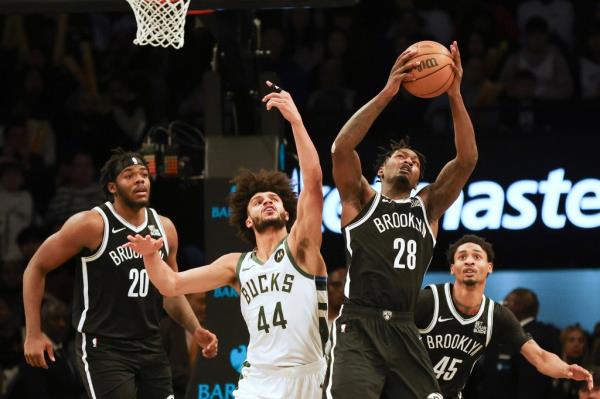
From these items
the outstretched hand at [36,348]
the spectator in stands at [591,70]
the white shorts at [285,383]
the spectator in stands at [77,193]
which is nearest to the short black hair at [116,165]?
the outstretched hand at [36,348]

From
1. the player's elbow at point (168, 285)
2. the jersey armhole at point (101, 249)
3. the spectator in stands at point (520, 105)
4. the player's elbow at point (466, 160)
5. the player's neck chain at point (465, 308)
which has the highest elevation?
the spectator in stands at point (520, 105)

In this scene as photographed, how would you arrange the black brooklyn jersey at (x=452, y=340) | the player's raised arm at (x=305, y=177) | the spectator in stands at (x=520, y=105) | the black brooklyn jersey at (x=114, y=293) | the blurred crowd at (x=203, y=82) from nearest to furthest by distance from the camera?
the player's raised arm at (x=305, y=177) < the black brooklyn jersey at (x=114, y=293) < the black brooklyn jersey at (x=452, y=340) < the spectator in stands at (x=520, y=105) < the blurred crowd at (x=203, y=82)

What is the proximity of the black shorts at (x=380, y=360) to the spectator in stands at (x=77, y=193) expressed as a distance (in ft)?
20.9

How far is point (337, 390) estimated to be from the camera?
285 inches

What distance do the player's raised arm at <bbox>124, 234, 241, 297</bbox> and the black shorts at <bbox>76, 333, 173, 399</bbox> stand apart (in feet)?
2.08

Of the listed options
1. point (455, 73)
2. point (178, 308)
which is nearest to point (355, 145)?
point (455, 73)

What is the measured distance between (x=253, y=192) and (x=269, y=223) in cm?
47

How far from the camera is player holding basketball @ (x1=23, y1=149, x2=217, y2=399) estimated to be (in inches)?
321

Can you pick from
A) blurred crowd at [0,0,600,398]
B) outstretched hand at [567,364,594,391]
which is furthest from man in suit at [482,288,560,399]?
outstretched hand at [567,364,594,391]

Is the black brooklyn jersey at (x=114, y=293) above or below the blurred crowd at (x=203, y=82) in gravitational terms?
below

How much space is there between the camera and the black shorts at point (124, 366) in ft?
26.7

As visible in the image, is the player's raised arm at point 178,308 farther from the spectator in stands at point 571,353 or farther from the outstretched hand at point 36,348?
the spectator in stands at point 571,353

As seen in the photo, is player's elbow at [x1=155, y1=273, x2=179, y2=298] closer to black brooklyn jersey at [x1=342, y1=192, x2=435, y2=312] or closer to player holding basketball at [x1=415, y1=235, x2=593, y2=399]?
black brooklyn jersey at [x1=342, y1=192, x2=435, y2=312]

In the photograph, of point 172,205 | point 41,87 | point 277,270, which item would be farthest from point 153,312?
point 41,87
